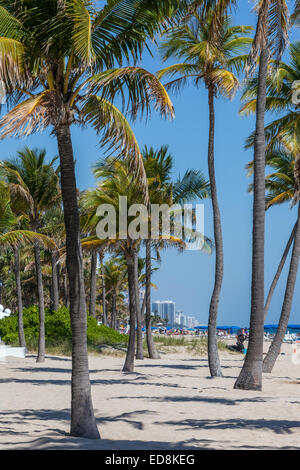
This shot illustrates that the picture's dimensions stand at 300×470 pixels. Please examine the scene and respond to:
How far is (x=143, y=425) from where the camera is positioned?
8.54 meters

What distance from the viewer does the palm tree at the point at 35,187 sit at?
22484 millimetres

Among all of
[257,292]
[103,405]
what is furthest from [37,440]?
[257,292]

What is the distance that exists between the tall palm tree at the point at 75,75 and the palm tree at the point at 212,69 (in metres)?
8.36

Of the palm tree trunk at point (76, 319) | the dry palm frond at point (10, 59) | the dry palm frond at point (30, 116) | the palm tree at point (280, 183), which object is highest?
the palm tree at point (280, 183)

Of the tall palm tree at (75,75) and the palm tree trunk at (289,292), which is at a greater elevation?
the tall palm tree at (75,75)

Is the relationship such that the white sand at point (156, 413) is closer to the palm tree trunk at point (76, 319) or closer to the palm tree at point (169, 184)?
the palm tree trunk at point (76, 319)

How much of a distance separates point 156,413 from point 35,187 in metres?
15.1

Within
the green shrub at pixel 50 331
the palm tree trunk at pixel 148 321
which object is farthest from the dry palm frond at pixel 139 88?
the green shrub at pixel 50 331

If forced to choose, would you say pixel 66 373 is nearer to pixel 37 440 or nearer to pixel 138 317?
pixel 138 317

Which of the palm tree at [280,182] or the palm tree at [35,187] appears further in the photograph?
the palm tree at [35,187]

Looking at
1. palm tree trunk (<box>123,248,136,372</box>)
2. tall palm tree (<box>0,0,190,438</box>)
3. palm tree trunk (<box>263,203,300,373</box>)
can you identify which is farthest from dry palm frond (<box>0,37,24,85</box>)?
palm tree trunk (<box>263,203,300,373</box>)

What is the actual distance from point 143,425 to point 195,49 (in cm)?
1134

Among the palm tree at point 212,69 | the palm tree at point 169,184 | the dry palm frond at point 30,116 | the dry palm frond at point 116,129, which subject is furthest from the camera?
the palm tree at point 169,184

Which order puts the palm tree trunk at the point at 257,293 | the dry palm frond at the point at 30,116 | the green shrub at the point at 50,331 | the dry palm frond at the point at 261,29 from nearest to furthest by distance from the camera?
the dry palm frond at the point at 30,116 → the dry palm frond at the point at 261,29 → the palm tree trunk at the point at 257,293 → the green shrub at the point at 50,331
